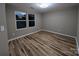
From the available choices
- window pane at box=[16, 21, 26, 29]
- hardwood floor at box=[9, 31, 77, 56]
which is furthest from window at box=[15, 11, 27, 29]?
hardwood floor at box=[9, 31, 77, 56]

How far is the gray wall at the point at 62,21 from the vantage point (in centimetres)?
496

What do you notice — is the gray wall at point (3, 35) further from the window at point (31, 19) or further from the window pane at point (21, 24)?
the window at point (31, 19)

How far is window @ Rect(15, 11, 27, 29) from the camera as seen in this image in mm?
5066

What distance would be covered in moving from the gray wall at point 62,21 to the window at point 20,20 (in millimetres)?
2577

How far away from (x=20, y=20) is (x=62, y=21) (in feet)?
10.3

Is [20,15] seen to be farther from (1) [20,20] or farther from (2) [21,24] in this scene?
(2) [21,24]

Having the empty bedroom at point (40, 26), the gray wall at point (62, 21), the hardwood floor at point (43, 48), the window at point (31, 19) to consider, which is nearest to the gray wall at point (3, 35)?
the hardwood floor at point (43, 48)

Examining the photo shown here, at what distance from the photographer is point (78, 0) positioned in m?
0.89

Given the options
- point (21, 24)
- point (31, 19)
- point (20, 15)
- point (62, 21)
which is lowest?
point (21, 24)

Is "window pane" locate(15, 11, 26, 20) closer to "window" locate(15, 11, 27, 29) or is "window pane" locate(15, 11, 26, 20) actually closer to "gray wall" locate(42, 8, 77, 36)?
"window" locate(15, 11, 27, 29)

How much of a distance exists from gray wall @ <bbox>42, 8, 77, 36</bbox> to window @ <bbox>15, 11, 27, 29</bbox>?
8.45 ft

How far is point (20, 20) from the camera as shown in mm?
5301

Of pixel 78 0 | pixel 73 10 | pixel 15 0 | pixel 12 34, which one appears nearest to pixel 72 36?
pixel 73 10

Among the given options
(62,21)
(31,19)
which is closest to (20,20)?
(31,19)
